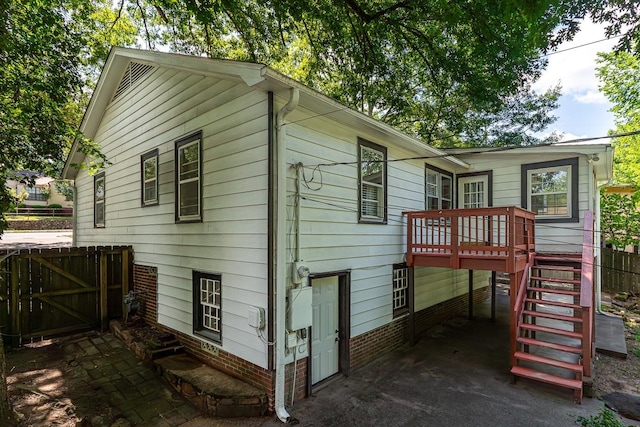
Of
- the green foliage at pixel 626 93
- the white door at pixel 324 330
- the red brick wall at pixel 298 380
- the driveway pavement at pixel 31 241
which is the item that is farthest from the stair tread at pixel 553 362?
the driveway pavement at pixel 31 241

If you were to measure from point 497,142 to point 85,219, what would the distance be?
19.0 meters

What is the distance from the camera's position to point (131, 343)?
6570 mm

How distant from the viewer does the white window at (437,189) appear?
895 cm

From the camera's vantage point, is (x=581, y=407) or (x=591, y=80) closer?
(x=581, y=407)

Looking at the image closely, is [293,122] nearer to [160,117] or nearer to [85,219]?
[160,117]

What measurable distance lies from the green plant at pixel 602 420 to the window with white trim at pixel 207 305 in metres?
5.62

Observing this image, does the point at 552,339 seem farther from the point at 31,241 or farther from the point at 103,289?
the point at 31,241

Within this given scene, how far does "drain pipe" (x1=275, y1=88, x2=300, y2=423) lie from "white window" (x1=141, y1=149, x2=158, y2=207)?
403cm

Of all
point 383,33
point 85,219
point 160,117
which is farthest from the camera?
point 85,219

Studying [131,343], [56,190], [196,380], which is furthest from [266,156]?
[56,190]

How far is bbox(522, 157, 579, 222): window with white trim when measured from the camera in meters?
8.28

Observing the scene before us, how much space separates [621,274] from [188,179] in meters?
17.0

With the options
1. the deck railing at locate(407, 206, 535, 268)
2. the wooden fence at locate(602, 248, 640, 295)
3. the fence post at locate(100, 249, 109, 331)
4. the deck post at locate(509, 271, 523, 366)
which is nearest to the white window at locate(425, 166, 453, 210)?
the deck railing at locate(407, 206, 535, 268)

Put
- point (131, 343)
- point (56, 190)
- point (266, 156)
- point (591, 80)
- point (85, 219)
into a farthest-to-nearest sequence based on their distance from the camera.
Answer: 1. point (56, 190)
2. point (591, 80)
3. point (85, 219)
4. point (131, 343)
5. point (266, 156)
